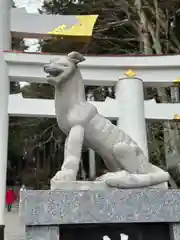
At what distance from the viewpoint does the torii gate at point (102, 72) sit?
582cm

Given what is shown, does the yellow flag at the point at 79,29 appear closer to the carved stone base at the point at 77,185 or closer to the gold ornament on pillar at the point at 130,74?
the gold ornament on pillar at the point at 130,74

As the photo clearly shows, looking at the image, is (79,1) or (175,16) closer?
(175,16)

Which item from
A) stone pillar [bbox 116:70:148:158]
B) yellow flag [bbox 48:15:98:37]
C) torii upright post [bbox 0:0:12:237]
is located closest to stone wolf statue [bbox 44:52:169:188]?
stone pillar [bbox 116:70:148:158]

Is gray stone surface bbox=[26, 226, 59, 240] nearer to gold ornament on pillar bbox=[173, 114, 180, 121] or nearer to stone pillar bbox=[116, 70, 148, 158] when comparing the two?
stone pillar bbox=[116, 70, 148, 158]

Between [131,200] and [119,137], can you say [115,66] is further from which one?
[131,200]

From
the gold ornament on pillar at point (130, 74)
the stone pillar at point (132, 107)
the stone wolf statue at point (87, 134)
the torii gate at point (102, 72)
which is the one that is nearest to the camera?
the stone wolf statue at point (87, 134)

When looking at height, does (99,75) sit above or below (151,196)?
above

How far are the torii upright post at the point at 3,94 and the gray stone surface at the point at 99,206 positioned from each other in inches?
119

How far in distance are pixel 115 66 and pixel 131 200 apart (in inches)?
151

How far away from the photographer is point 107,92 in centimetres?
1171

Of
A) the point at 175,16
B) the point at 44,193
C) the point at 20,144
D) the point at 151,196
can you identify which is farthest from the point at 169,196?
the point at 20,144

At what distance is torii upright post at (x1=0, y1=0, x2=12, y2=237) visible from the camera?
5.38 metres

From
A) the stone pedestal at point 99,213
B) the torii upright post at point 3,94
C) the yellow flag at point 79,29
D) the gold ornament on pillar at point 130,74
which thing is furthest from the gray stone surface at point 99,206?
the yellow flag at point 79,29

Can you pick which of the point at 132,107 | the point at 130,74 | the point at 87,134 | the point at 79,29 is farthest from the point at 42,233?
the point at 79,29
